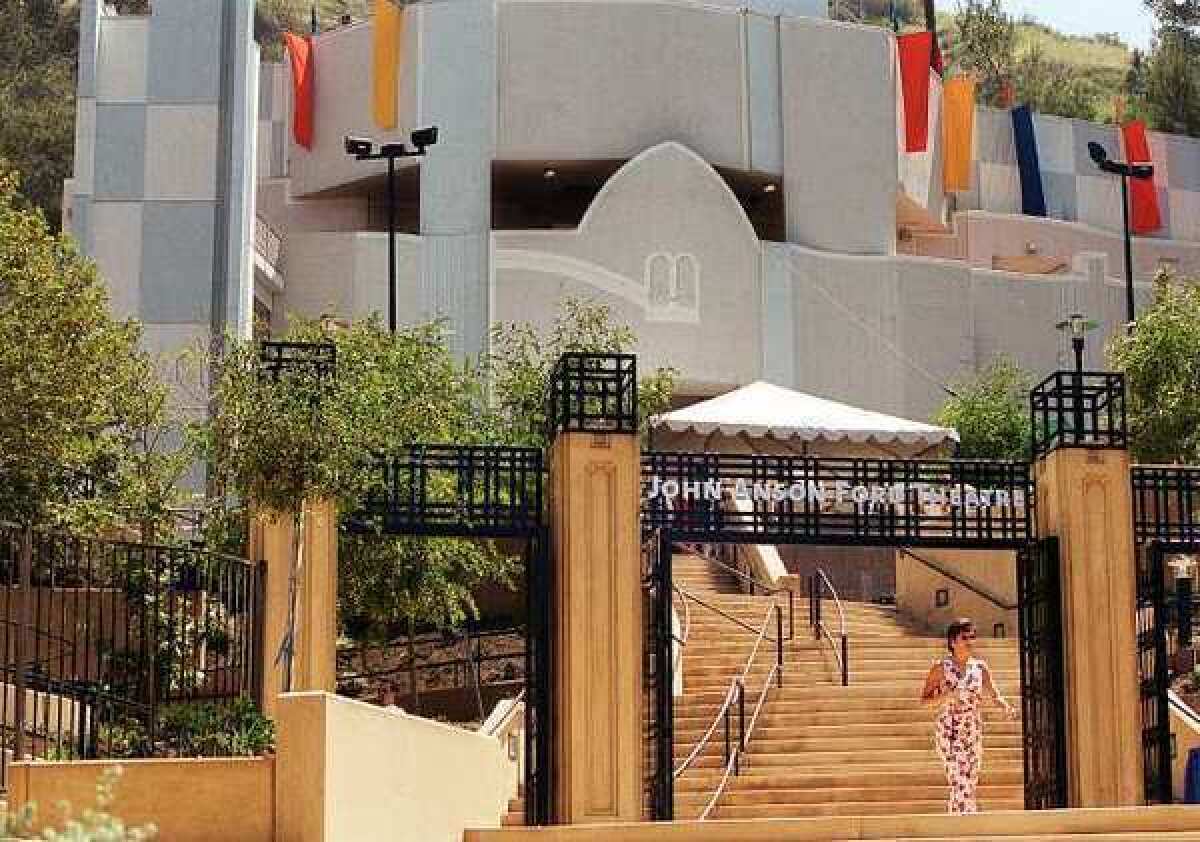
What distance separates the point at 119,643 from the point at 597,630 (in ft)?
19.6

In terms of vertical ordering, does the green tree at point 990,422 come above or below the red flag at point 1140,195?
Answer: below

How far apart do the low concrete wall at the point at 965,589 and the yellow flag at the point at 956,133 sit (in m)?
24.4

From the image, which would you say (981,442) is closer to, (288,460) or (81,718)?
(288,460)

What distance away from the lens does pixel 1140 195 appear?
2375 inches

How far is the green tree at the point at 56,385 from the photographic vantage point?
79.0ft

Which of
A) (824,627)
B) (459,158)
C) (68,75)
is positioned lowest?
(824,627)

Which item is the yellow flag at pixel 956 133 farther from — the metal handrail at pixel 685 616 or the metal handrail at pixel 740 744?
the metal handrail at pixel 740 744

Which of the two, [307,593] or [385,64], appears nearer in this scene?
[307,593]

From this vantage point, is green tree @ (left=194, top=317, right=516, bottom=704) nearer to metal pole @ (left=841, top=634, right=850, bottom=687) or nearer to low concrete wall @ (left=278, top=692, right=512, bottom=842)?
low concrete wall @ (left=278, top=692, right=512, bottom=842)

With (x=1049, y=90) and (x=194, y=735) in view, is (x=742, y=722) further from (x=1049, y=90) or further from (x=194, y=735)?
(x=1049, y=90)

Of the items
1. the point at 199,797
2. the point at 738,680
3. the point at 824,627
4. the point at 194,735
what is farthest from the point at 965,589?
the point at 199,797

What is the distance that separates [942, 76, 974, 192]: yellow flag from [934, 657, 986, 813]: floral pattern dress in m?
38.6

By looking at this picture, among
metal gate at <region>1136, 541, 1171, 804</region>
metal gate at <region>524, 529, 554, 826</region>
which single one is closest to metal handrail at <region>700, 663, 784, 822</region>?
metal gate at <region>524, 529, 554, 826</region>

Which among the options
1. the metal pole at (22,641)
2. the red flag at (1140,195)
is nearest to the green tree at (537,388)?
the metal pole at (22,641)
